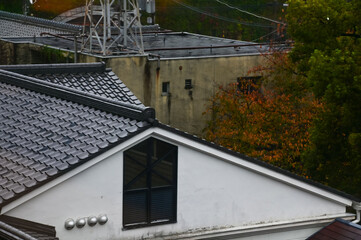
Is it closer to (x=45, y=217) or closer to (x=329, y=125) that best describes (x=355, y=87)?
(x=329, y=125)

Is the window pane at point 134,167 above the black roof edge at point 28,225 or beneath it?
above

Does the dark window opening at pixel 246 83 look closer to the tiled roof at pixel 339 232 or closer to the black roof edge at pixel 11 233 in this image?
the tiled roof at pixel 339 232

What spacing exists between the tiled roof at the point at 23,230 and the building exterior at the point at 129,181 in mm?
53

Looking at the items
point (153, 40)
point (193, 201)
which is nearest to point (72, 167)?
point (193, 201)

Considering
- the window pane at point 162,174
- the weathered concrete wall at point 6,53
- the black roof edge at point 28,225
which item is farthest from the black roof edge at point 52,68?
the weathered concrete wall at point 6,53

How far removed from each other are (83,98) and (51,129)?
3.24 feet

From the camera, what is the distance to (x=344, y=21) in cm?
2233

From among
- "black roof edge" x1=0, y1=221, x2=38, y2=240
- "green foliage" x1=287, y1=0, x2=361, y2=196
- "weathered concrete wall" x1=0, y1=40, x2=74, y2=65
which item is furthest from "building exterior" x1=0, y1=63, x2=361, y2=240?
"weathered concrete wall" x1=0, y1=40, x2=74, y2=65

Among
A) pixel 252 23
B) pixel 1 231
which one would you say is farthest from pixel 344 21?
pixel 252 23

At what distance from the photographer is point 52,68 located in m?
18.4

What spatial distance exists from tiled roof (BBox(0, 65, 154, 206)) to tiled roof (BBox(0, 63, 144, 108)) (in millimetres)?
2643

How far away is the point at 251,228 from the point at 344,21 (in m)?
10.4

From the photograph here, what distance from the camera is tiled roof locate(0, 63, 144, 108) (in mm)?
18125

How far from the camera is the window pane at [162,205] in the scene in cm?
1337
